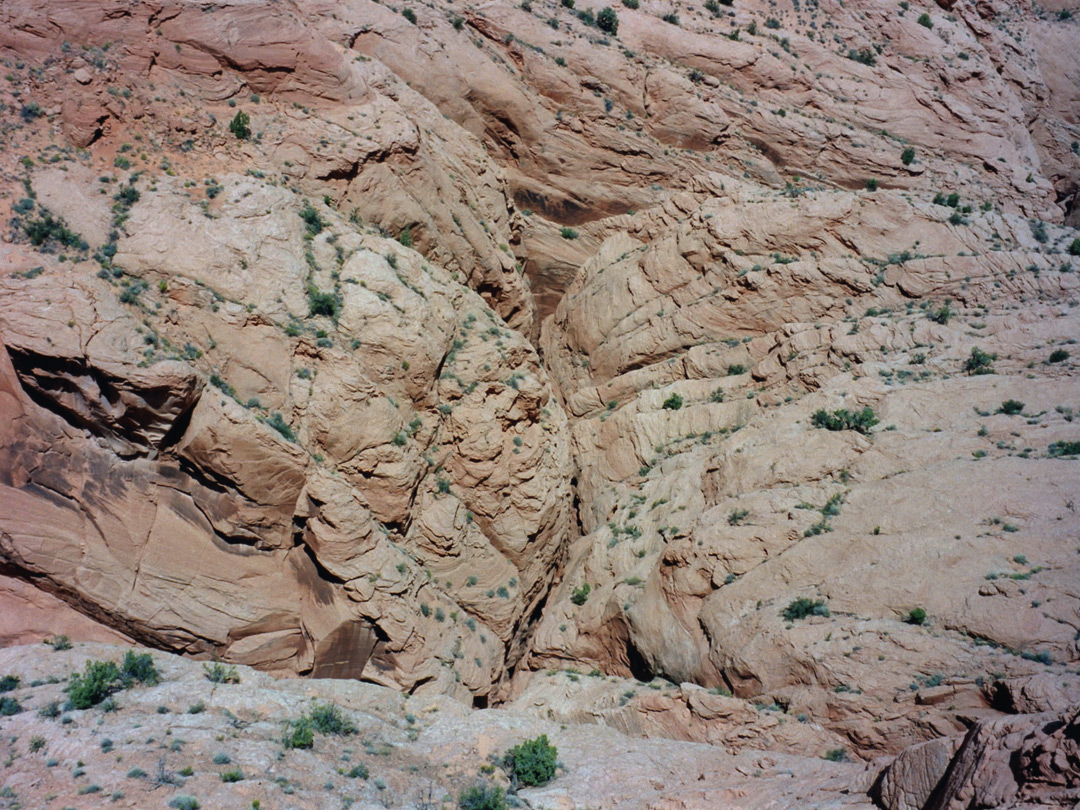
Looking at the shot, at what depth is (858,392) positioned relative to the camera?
24.7 metres

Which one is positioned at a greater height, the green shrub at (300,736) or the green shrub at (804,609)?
the green shrub at (804,609)

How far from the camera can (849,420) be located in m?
23.7

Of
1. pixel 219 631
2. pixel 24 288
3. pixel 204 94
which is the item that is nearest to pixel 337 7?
pixel 204 94

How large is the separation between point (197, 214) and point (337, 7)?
13.1 m

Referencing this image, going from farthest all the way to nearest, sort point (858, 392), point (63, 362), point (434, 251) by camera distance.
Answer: point (434, 251) < point (858, 392) < point (63, 362)

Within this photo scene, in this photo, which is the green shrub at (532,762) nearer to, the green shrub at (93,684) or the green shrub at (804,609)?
the green shrub at (804,609)

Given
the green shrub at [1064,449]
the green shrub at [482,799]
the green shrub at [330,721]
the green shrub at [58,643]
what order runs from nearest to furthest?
the green shrub at [482,799] < the green shrub at [330,721] < the green shrub at [58,643] < the green shrub at [1064,449]

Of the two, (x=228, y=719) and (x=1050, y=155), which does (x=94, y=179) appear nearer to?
(x=228, y=719)

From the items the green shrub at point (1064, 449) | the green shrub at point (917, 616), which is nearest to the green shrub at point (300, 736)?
the green shrub at point (917, 616)

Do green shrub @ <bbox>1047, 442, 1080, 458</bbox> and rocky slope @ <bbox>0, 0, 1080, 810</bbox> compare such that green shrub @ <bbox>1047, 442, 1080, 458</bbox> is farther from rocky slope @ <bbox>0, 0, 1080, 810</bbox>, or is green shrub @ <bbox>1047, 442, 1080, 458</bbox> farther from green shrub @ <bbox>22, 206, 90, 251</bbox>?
green shrub @ <bbox>22, 206, 90, 251</bbox>

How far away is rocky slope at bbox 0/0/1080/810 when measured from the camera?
57.9ft

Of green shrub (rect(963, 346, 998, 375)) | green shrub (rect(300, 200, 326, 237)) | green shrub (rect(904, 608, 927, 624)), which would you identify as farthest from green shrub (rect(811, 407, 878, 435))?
green shrub (rect(300, 200, 326, 237))

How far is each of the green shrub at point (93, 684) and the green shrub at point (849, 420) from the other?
19607 mm

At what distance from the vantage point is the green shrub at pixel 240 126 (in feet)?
80.4
